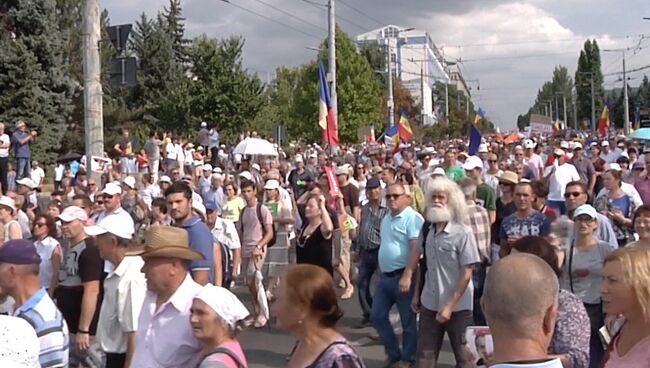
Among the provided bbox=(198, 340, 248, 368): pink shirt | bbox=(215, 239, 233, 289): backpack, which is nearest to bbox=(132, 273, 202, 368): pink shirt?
bbox=(198, 340, 248, 368): pink shirt

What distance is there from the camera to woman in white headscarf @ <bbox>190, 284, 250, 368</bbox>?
405 centimetres

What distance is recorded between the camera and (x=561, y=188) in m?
12.8

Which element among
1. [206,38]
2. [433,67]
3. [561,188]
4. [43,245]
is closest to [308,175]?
[561,188]

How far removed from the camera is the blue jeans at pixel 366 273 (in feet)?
29.9

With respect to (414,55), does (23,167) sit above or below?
below

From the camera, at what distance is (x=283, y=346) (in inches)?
361

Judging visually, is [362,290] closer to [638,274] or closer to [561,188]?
[561,188]

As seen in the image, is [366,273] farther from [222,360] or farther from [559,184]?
[222,360]

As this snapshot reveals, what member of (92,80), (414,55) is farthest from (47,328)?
(414,55)

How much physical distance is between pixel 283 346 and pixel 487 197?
2908mm

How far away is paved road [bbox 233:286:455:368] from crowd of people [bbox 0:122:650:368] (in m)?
0.21

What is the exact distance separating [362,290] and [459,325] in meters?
2.99

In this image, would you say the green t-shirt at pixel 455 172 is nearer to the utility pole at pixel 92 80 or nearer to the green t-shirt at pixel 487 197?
the green t-shirt at pixel 487 197

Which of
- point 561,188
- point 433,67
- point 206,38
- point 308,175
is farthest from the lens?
point 433,67
